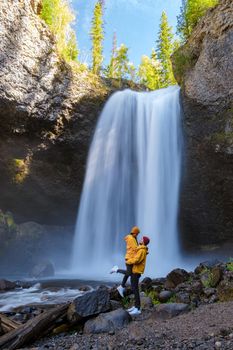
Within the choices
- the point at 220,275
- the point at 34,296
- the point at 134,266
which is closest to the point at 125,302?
the point at 134,266

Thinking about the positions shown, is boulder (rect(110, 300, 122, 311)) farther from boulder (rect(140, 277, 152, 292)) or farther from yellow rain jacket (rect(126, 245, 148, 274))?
boulder (rect(140, 277, 152, 292))

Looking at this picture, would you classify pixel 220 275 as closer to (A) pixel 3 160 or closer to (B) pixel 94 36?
(A) pixel 3 160

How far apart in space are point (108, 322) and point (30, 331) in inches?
63.3

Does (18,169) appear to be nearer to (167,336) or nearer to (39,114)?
(39,114)

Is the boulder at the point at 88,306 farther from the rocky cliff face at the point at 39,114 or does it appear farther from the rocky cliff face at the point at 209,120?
the rocky cliff face at the point at 39,114

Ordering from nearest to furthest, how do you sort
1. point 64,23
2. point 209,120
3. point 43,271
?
point 209,120, point 43,271, point 64,23

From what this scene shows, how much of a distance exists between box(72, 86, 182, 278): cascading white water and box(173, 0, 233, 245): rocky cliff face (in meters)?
1.08

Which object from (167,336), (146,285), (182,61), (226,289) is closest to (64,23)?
(182,61)

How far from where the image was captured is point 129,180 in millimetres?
21844

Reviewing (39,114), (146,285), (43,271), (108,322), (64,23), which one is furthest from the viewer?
(64,23)

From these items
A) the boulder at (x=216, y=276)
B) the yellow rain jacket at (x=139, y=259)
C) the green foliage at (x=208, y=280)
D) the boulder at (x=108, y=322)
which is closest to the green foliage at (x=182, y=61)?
the green foliage at (x=208, y=280)

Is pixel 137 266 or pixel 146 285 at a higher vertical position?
pixel 137 266

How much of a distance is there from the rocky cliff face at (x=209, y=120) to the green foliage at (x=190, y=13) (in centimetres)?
613

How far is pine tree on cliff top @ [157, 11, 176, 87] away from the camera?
3894cm
